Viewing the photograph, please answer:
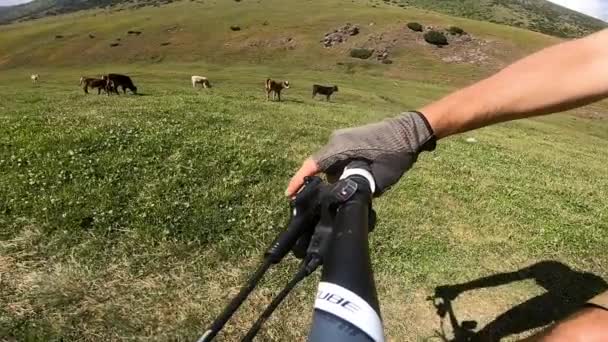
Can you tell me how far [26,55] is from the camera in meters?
88.0

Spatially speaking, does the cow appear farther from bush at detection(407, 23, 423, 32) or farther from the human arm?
bush at detection(407, 23, 423, 32)

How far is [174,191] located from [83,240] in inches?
67.6

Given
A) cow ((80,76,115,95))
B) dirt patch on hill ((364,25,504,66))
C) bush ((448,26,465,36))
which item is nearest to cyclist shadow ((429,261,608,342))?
cow ((80,76,115,95))

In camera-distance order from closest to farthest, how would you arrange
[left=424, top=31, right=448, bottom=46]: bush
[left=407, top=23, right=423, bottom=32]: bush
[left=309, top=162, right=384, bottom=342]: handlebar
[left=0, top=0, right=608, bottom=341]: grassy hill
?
[left=309, top=162, right=384, bottom=342]: handlebar, [left=0, top=0, right=608, bottom=341]: grassy hill, [left=424, top=31, right=448, bottom=46]: bush, [left=407, top=23, right=423, bottom=32]: bush

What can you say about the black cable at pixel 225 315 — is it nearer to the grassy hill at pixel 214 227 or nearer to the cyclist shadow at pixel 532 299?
the grassy hill at pixel 214 227

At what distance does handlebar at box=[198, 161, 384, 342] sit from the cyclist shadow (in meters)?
4.63

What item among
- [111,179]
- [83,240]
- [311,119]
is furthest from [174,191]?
[311,119]

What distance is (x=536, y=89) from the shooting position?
8.89ft

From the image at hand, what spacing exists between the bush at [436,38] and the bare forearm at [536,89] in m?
75.1

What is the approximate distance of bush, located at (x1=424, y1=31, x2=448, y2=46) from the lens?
241 feet

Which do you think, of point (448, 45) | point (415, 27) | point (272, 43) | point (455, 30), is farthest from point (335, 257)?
point (455, 30)

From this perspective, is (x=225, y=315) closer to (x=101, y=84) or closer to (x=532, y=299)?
(x=532, y=299)

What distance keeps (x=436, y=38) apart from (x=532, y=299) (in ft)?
234

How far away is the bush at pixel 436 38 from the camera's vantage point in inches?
2896
